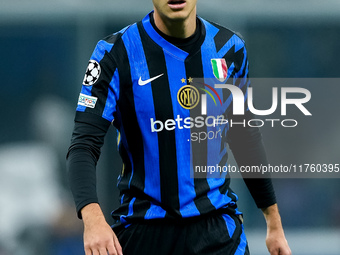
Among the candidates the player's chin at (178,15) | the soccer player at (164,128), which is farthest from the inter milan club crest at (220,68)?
the player's chin at (178,15)

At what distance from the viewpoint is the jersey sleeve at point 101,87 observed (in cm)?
277

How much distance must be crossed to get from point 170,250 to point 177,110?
0.54 m

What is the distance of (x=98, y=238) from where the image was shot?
243cm

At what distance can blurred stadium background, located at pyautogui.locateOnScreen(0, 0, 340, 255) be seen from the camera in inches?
269

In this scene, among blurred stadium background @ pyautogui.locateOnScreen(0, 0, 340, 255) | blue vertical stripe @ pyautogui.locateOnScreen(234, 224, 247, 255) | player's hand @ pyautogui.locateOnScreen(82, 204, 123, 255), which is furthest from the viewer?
blurred stadium background @ pyautogui.locateOnScreen(0, 0, 340, 255)

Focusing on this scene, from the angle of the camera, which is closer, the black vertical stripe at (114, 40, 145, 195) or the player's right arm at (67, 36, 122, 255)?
the player's right arm at (67, 36, 122, 255)

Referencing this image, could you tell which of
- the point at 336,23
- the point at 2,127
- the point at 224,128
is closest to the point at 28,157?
the point at 2,127

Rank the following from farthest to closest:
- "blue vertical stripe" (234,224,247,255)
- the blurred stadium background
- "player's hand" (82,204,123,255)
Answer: the blurred stadium background
"blue vertical stripe" (234,224,247,255)
"player's hand" (82,204,123,255)

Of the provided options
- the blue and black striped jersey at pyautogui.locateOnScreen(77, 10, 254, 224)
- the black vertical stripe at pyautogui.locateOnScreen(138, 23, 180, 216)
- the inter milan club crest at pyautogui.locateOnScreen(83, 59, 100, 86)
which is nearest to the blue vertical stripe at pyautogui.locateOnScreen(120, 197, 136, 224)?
the blue and black striped jersey at pyautogui.locateOnScreen(77, 10, 254, 224)

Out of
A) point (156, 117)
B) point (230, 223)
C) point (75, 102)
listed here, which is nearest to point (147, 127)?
point (156, 117)

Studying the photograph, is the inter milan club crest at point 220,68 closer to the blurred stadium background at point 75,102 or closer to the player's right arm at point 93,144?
the player's right arm at point 93,144

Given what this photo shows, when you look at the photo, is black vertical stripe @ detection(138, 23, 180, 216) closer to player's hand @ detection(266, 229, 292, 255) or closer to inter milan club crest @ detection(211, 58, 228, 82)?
inter milan club crest @ detection(211, 58, 228, 82)

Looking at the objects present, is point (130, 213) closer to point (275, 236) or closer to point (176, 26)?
point (275, 236)

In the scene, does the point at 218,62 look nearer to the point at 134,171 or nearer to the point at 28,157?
the point at 134,171
